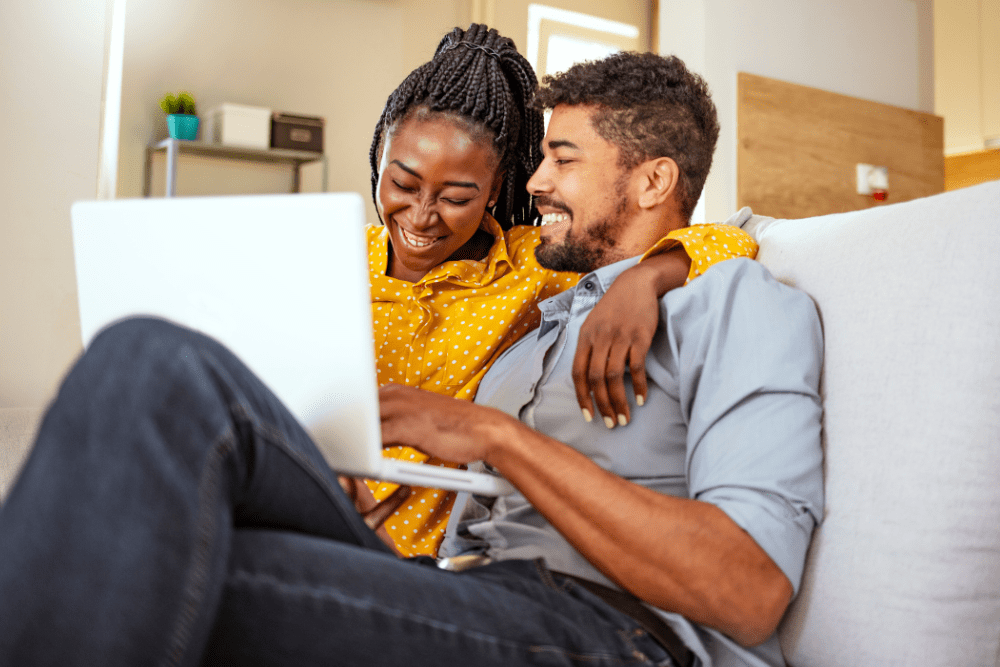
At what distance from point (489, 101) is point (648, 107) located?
0.91 feet

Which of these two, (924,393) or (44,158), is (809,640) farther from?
(44,158)

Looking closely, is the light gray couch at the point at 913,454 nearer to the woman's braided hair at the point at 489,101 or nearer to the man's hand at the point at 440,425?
the man's hand at the point at 440,425

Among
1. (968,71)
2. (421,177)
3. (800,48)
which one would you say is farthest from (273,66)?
(968,71)

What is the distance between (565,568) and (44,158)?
236 centimetres

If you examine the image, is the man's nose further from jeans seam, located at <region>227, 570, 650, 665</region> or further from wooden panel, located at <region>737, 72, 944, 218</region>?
wooden panel, located at <region>737, 72, 944, 218</region>

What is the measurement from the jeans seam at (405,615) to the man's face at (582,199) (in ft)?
2.34

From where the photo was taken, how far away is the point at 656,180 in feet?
4.38

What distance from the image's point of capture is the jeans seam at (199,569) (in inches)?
20.0

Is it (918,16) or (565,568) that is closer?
(565,568)

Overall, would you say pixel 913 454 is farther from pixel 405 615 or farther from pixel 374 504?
pixel 374 504

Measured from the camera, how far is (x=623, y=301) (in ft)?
3.19

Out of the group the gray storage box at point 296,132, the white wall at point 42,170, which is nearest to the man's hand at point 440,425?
the white wall at point 42,170

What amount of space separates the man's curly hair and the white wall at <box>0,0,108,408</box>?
72.8 inches

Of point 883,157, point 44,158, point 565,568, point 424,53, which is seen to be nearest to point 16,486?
point 565,568
